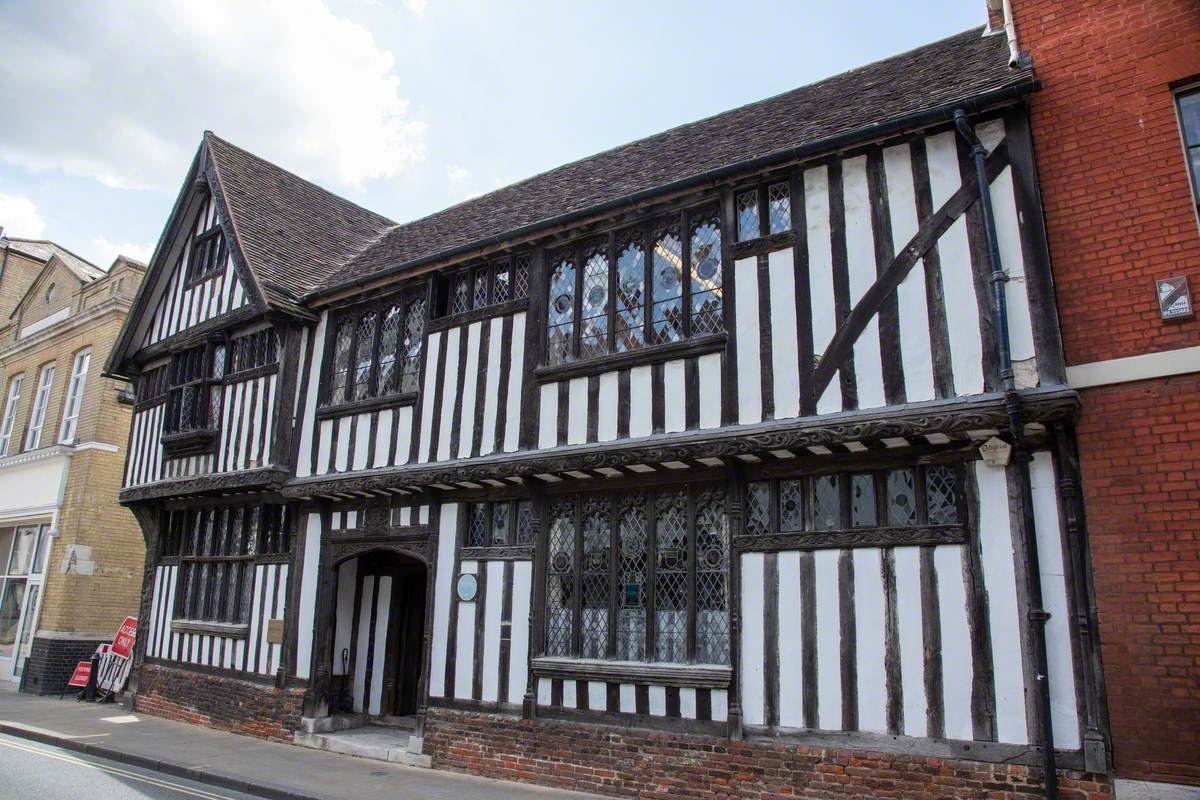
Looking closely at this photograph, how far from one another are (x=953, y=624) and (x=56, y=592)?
638 inches

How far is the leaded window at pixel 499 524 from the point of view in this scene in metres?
9.11

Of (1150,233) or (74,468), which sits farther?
(74,468)

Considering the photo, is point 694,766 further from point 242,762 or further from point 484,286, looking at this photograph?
point 484,286

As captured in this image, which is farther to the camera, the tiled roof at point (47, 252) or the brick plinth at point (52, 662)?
the tiled roof at point (47, 252)

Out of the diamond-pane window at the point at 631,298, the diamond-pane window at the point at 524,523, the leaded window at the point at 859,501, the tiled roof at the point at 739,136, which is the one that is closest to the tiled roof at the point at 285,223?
the tiled roof at the point at 739,136

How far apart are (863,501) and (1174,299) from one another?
109 inches

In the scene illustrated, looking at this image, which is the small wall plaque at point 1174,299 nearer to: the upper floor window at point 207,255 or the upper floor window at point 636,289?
the upper floor window at point 636,289

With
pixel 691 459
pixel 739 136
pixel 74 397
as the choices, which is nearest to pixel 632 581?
pixel 691 459

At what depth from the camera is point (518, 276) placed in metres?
9.85

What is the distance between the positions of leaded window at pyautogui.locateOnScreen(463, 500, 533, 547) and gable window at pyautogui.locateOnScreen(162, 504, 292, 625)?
3498 mm

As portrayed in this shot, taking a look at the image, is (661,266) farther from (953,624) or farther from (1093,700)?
(1093,700)

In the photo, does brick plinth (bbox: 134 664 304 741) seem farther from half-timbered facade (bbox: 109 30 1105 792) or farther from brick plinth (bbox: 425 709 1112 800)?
brick plinth (bbox: 425 709 1112 800)

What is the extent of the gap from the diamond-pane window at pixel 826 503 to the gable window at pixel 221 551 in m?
7.67

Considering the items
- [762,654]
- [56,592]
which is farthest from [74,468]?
[762,654]
